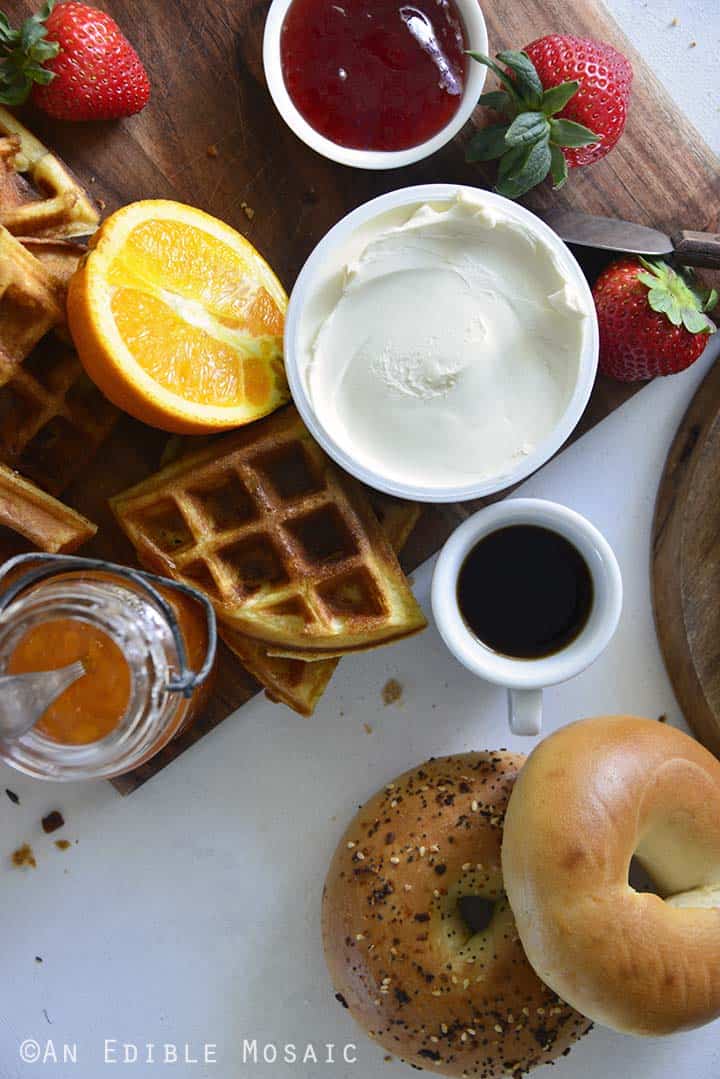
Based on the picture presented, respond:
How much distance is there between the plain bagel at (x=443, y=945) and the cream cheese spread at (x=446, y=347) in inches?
22.7

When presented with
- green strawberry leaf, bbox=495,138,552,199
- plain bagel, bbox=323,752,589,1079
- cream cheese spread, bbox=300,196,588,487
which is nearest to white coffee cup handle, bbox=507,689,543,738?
plain bagel, bbox=323,752,589,1079

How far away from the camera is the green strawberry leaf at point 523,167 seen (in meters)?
1.51

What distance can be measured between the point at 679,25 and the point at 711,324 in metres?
0.63

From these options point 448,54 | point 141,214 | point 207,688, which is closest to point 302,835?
point 207,688

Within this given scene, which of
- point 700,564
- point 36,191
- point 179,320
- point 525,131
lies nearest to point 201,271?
point 179,320

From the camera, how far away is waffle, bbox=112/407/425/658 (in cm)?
154

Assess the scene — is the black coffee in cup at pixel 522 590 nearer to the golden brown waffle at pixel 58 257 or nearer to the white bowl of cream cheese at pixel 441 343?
the white bowl of cream cheese at pixel 441 343

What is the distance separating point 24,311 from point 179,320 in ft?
0.79

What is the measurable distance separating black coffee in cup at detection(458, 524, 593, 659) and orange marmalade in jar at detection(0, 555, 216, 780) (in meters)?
0.48

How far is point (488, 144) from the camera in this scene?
1560 millimetres

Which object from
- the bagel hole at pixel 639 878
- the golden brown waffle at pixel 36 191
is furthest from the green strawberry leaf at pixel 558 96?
the bagel hole at pixel 639 878

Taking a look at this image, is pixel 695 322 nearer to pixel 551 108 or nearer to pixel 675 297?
pixel 675 297

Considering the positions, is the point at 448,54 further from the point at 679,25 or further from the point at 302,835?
the point at 302,835

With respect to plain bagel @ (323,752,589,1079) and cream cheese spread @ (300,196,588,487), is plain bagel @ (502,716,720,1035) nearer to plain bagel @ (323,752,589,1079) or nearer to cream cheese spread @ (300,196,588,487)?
plain bagel @ (323,752,589,1079)
